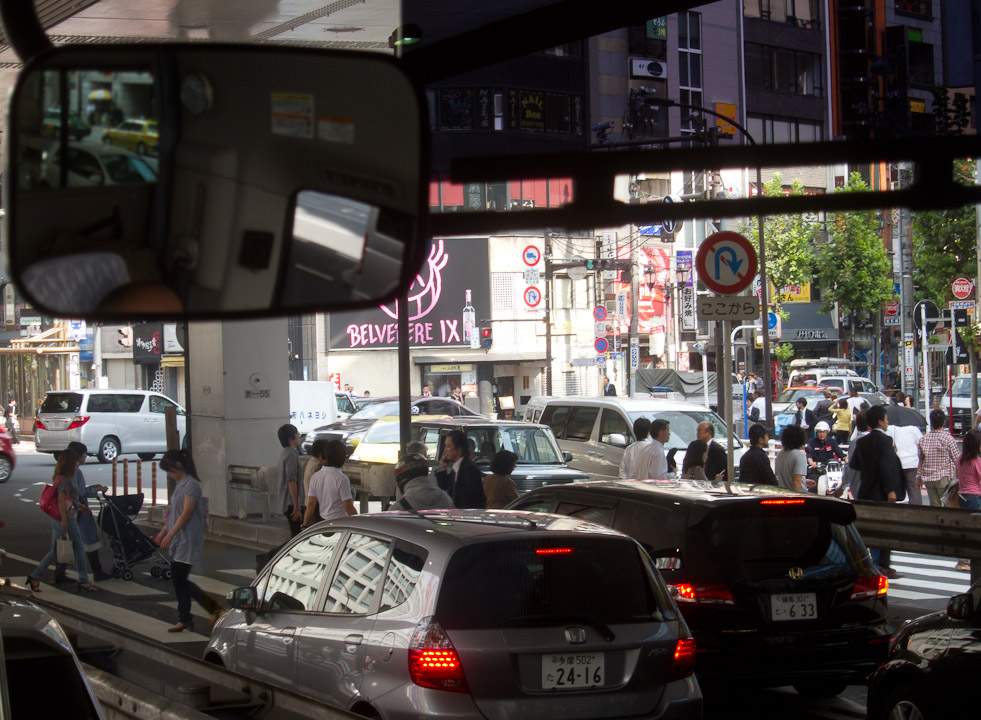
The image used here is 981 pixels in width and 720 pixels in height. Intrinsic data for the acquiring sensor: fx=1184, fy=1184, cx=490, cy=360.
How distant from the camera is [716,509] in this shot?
7.80m

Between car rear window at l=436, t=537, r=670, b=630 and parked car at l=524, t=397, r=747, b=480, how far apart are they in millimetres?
13961

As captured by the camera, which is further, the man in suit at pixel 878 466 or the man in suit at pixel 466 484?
the man in suit at pixel 878 466

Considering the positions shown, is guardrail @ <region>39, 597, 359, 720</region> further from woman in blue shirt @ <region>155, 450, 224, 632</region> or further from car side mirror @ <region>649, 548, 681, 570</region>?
woman in blue shirt @ <region>155, 450, 224, 632</region>

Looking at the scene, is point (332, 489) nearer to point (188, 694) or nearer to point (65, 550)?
point (65, 550)

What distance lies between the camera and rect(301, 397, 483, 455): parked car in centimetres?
3119

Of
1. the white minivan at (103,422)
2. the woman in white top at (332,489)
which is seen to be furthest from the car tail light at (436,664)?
the white minivan at (103,422)

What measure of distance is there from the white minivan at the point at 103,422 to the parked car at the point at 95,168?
33.4 m

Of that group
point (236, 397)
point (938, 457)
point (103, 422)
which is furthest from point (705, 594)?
point (103, 422)

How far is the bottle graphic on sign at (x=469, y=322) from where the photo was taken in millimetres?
56969

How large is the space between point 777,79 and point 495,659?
10737 mm

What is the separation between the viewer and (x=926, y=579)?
14297mm

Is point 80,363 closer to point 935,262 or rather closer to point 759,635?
point 935,262

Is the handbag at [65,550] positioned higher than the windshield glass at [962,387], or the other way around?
the windshield glass at [962,387]

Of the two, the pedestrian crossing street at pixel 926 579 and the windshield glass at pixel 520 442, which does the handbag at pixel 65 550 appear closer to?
the windshield glass at pixel 520 442
